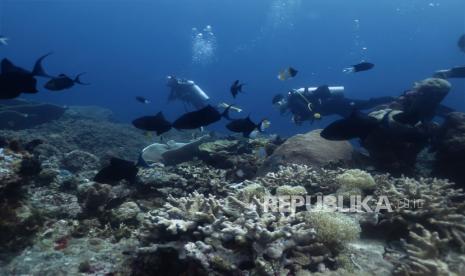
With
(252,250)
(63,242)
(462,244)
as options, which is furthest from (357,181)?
(63,242)

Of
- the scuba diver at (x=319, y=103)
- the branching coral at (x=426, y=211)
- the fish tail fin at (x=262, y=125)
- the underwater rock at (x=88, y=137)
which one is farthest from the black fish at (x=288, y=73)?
the underwater rock at (x=88, y=137)

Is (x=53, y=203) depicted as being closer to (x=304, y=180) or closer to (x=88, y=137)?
(x=304, y=180)

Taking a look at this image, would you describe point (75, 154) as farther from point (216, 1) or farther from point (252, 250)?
point (216, 1)

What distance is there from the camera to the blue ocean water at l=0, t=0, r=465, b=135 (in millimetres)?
113750

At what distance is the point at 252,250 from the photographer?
3615mm

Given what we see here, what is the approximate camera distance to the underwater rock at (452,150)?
7.59 metres

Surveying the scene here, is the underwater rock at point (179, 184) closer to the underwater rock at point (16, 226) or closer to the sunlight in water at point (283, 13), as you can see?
the underwater rock at point (16, 226)

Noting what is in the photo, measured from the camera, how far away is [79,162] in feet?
37.4

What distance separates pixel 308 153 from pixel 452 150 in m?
3.03

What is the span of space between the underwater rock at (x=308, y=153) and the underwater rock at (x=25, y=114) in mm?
15372

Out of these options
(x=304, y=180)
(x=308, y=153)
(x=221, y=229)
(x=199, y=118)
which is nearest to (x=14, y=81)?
Result: (x=199, y=118)

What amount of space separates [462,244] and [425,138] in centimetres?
423

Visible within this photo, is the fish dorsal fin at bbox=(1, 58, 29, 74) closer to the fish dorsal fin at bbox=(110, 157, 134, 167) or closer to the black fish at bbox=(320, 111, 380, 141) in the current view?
the fish dorsal fin at bbox=(110, 157, 134, 167)

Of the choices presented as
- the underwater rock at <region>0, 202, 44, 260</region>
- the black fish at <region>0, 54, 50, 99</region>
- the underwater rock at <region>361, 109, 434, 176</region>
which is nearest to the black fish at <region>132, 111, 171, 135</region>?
the black fish at <region>0, 54, 50, 99</region>
